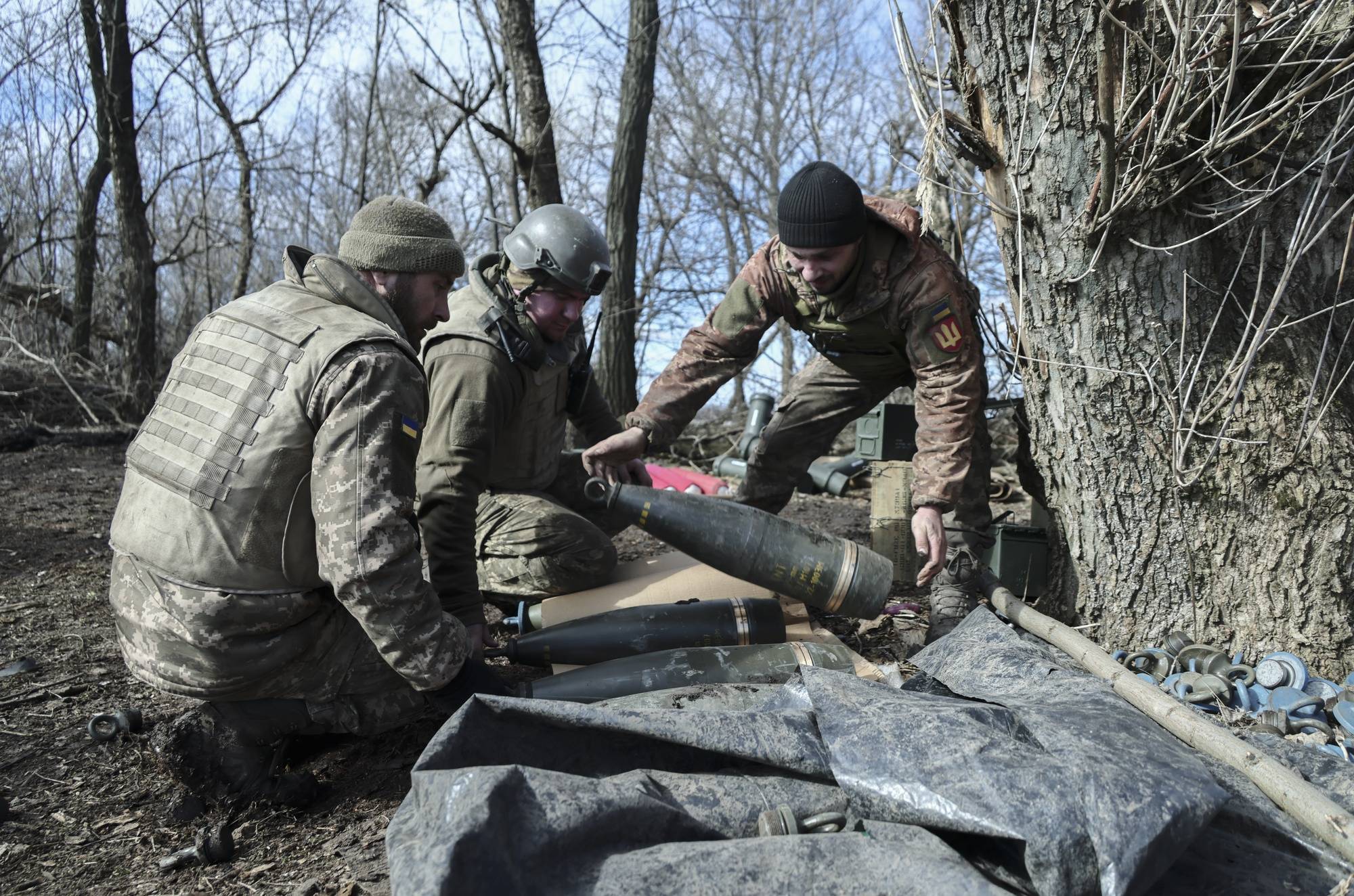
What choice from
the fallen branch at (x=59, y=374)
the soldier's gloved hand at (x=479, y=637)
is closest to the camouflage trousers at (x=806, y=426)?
the soldier's gloved hand at (x=479, y=637)

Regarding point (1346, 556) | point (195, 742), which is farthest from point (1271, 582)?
point (195, 742)

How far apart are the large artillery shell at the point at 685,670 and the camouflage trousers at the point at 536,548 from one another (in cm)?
83

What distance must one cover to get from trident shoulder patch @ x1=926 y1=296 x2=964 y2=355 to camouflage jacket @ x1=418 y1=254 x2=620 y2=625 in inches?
→ 61.2

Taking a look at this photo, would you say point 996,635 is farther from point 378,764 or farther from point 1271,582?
point 378,764

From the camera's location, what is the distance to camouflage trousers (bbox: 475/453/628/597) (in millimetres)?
4027

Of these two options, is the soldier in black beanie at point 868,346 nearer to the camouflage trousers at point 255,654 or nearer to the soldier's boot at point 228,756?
the camouflage trousers at point 255,654

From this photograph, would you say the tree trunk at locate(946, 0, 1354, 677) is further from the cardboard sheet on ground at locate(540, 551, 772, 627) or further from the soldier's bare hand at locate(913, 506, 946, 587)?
the cardboard sheet on ground at locate(540, 551, 772, 627)

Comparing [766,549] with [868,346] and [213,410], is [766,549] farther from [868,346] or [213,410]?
[213,410]

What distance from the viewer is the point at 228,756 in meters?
2.65

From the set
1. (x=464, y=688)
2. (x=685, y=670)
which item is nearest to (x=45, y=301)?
(x=464, y=688)

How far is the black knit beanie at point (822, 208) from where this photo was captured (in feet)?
11.4

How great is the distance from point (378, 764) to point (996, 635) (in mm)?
1976

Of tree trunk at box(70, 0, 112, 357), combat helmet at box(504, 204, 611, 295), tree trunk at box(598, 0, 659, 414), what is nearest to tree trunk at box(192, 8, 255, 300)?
tree trunk at box(70, 0, 112, 357)

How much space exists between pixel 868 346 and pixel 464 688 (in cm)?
231
